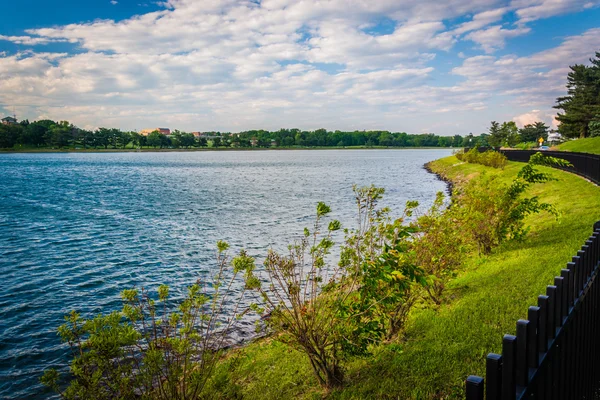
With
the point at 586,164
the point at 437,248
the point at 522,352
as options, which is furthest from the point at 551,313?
the point at 586,164

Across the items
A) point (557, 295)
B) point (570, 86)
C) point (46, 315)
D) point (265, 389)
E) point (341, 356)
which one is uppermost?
point (570, 86)

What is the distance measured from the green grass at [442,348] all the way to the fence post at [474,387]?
146 inches

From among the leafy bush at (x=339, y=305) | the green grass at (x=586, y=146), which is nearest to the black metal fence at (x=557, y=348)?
the leafy bush at (x=339, y=305)

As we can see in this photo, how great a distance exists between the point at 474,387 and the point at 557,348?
5.14 ft

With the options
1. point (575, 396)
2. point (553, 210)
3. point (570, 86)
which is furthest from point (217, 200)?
point (570, 86)

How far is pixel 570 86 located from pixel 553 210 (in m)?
69.0

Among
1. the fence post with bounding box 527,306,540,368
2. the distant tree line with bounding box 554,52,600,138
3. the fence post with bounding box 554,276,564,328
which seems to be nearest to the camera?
the fence post with bounding box 527,306,540,368

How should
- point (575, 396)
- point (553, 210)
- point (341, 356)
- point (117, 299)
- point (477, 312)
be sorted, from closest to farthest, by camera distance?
point (575, 396) → point (341, 356) → point (477, 312) → point (553, 210) → point (117, 299)

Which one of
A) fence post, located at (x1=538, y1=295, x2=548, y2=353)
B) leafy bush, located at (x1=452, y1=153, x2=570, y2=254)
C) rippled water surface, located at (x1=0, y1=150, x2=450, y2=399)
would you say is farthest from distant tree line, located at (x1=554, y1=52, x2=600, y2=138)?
fence post, located at (x1=538, y1=295, x2=548, y2=353)

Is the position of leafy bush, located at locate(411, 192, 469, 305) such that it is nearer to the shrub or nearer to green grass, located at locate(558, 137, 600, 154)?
the shrub

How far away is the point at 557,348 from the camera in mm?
3182

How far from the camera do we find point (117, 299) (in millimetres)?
14461

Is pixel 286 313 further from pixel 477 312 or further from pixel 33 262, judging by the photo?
pixel 33 262

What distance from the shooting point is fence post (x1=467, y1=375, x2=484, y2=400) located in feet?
6.67
